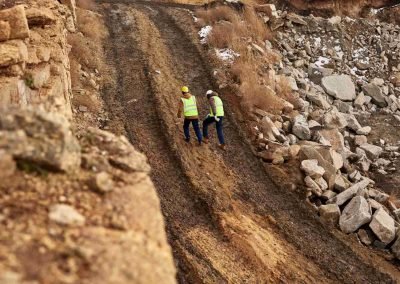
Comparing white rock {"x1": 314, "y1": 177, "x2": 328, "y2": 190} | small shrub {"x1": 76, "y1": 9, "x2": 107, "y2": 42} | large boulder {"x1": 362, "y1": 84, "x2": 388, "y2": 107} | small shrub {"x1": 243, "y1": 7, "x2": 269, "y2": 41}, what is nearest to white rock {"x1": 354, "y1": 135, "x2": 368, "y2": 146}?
large boulder {"x1": 362, "y1": 84, "x2": 388, "y2": 107}

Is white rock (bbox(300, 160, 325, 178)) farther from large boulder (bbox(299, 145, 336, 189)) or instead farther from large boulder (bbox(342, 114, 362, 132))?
large boulder (bbox(342, 114, 362, 132))

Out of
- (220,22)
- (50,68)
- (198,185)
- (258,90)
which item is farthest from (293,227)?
(220,22)

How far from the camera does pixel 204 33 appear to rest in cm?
1873

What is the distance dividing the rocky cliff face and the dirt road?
3.60 metres

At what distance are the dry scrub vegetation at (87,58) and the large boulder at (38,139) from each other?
322 inches

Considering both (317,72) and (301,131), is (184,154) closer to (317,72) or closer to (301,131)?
(301,131)

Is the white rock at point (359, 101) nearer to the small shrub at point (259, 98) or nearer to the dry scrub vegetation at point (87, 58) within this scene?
the small shrub at point (259, 98)

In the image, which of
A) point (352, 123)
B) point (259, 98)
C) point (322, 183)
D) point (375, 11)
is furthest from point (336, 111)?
point (375, 11)

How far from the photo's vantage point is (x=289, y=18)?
20.9m

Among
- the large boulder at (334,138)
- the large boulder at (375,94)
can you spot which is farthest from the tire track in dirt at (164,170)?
the large boulder at (375,94)

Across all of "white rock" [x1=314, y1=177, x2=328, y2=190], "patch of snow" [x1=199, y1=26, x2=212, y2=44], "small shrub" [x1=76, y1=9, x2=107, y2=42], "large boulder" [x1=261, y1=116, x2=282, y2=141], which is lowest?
"white rock" [x1=314, y1=177, x2=328, y2=190]

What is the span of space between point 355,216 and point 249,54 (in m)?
7.95

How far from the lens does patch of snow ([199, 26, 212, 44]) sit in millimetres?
18231

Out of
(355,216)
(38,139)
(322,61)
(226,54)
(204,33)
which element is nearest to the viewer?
(38,139)
